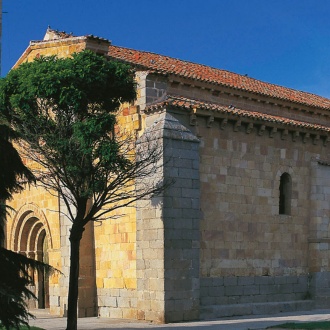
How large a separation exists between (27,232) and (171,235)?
300 inches

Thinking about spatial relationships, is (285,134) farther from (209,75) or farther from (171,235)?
(171,235)

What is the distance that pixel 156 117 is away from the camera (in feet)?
59.7

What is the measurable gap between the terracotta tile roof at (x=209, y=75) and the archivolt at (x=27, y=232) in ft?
19.3

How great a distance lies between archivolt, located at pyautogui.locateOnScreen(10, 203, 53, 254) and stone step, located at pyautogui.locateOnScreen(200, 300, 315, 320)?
22.9ft

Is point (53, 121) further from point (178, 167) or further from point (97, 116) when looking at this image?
point (178, 167)

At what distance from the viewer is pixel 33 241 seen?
23.3 m

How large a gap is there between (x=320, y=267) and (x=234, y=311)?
3914 millimetres

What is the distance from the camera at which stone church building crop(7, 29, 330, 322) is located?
17.8 m

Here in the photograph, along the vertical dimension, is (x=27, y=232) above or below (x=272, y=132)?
below

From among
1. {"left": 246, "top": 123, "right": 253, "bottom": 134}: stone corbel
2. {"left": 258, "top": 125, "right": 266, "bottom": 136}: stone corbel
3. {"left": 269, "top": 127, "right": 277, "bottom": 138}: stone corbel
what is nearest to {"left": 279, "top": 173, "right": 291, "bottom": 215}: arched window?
{"left": 269, "top": 127, "right": 277, "bottom": 138}: stone corbel

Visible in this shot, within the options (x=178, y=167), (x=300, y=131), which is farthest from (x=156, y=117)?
(x=300, y=131)

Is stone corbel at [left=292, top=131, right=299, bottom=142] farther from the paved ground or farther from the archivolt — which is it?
the archivolt

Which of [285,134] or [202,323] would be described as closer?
[202,323]

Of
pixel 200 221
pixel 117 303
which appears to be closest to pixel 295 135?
pixel 200 221
